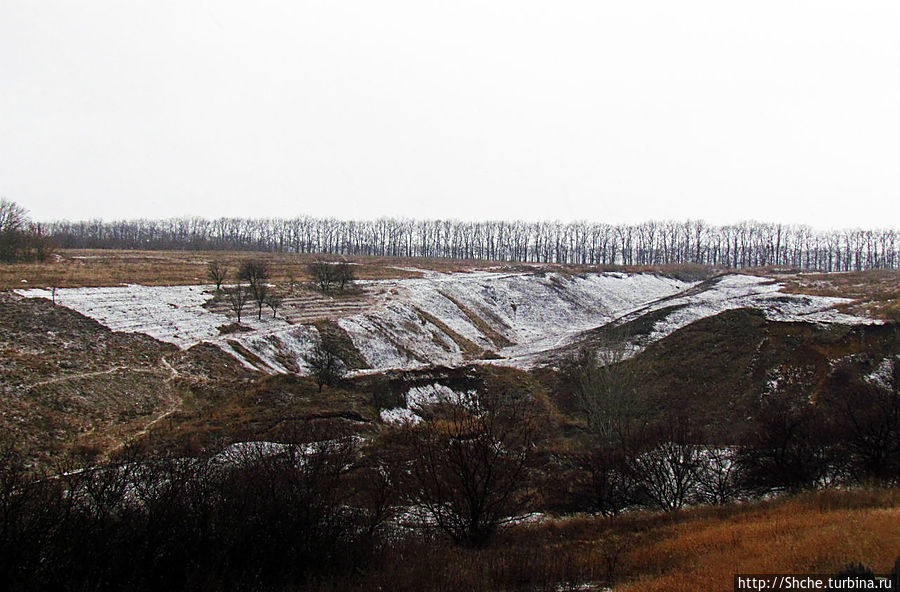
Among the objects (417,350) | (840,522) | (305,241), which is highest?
(305,241)

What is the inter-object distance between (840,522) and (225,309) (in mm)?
42452

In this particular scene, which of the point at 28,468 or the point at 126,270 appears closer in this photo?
the point at 28,468

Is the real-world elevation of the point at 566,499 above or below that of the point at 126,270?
below

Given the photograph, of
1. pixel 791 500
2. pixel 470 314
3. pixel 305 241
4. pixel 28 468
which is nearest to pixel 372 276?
pixel 470 314

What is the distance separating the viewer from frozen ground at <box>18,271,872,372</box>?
35.0 m

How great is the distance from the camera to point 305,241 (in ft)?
530

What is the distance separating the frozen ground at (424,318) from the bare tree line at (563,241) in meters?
84.2

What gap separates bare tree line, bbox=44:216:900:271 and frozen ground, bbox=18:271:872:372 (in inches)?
3313

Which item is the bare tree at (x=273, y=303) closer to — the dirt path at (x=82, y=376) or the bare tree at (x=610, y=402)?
the dirt path at (x=82, y=376)

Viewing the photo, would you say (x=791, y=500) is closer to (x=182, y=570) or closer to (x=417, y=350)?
(x=182, y=570)

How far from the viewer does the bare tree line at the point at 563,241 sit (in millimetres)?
151750

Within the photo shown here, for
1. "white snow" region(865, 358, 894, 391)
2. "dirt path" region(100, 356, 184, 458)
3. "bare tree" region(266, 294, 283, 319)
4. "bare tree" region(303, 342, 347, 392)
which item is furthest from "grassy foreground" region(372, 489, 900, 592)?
"bare tree" region(266, 294, 283, 319)

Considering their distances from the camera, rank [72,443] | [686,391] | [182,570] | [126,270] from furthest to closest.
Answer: [126,270] → [686,391] → [72,443] → [182,570]

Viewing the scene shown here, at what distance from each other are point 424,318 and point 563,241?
119 metres
